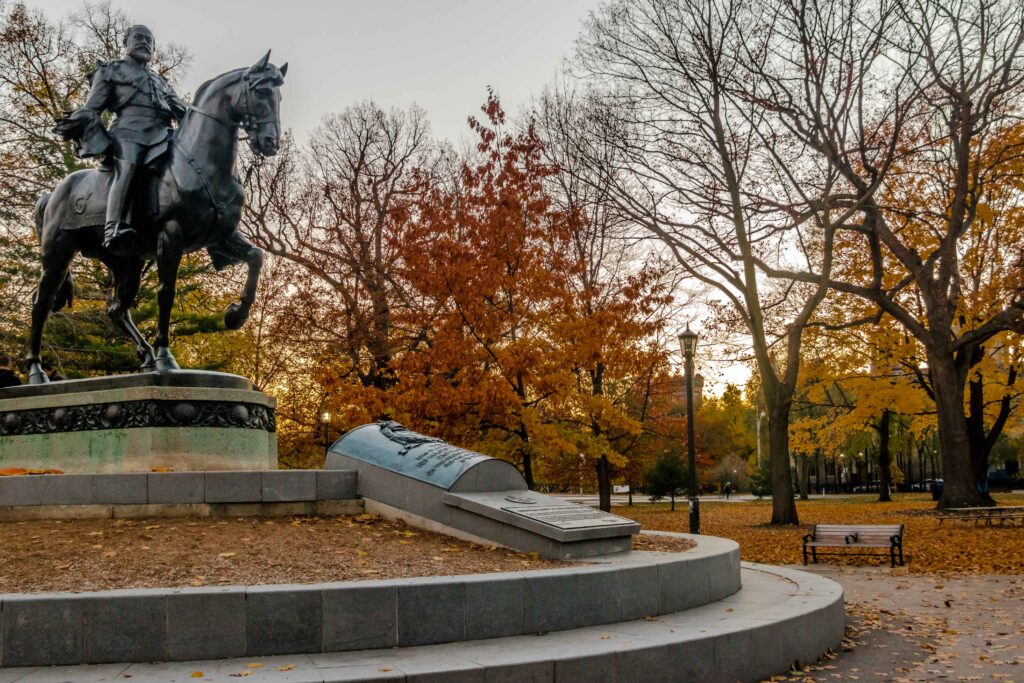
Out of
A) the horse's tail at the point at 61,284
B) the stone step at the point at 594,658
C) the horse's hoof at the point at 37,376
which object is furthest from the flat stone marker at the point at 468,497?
the horse's tail at the point at 61,284

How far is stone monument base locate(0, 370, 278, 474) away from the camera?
8.97m

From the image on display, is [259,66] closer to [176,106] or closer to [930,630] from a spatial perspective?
[176,106]

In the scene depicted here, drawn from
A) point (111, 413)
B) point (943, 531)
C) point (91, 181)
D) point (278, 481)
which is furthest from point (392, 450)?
point (943, 531)

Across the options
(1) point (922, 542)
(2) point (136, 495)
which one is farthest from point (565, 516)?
(1) point (922, 542)

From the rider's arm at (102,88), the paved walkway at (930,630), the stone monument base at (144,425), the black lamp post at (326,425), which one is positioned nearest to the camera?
the paved walkway at (930,630)

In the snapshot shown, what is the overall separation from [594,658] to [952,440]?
20.9m

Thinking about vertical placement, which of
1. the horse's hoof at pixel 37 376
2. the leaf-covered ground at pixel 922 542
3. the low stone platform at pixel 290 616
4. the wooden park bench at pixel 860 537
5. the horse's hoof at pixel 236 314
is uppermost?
the horse's hoof at pixel 236 314

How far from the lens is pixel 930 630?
8828 mm

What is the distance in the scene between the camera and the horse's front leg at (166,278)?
31.3ft

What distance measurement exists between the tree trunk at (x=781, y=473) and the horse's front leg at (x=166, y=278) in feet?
55.6

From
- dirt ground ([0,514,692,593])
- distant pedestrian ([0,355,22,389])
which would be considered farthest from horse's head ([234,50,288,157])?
distant pedestrian ([0,355,22,389])

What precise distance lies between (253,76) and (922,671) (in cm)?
852

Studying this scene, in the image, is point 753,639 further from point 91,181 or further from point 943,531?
point 943,531

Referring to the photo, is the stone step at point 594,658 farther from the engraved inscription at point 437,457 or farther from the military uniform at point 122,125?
the military uniform at point 122,125
